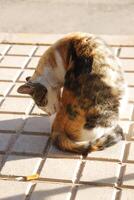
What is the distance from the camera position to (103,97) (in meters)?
3.74

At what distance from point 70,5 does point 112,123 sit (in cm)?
388

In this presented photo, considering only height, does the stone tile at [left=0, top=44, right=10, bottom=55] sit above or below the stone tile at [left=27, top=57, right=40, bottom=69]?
above

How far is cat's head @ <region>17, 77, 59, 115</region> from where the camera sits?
402 cm

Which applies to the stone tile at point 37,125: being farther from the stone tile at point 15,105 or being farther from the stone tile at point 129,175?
the stone tile at point 129,175

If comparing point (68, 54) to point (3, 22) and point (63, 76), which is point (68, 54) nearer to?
point (63, 76)

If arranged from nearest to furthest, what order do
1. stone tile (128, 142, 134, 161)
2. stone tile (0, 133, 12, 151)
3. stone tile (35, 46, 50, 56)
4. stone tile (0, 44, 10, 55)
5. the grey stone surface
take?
stone tile (128, 142, 134, 161) → stone tile (0, 133, 12, 151) → stone tile (35, 46, 50, 56) → stone tile (0, 44, 10, 55) → the grey stone surface

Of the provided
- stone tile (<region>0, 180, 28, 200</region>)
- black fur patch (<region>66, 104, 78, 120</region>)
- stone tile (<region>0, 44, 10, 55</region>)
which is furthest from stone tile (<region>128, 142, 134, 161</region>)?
stone tile (<region>0, 44, 10, 55</region>)

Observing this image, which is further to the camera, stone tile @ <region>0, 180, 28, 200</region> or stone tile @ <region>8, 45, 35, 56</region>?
stone tile @ <region>8, 45, 35, 56</region>

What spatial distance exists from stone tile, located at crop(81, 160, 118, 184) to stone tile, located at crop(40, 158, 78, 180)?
100 millimetres

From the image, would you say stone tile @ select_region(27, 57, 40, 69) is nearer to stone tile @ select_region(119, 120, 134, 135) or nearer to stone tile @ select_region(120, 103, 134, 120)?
stone tile @ select_region(120, 103, 134, 120)

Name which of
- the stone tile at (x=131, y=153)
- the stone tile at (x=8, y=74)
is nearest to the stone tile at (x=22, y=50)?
the stone tile at (x=8, y=74)

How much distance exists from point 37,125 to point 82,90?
2.63 ft

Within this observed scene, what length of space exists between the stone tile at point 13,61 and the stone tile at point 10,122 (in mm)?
1024

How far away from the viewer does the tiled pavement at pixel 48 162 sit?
360cm
